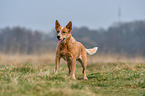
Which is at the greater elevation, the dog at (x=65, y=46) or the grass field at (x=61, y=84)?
the dog at (x=65, y=46)

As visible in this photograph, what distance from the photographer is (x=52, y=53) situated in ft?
52.2

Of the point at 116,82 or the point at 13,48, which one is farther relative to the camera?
the point at 13,48

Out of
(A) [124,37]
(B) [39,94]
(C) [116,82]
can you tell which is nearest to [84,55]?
(C) [116,82]

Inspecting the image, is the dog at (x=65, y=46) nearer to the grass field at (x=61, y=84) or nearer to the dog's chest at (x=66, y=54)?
the dog's chest at (x=66, y=54)

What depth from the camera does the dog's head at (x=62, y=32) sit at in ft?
18.9

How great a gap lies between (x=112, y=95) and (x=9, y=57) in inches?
458

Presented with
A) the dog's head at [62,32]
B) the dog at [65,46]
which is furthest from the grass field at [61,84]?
the dog's head at [62,32]

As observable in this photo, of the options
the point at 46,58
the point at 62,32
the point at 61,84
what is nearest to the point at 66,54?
the point at 62,32

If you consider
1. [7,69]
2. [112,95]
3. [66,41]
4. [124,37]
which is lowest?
[112,95]

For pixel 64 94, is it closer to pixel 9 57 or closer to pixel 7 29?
pixel 9 57

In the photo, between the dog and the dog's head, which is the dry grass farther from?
the dog's head

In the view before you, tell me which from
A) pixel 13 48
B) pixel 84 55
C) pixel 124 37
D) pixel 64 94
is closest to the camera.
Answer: pixel 64 94

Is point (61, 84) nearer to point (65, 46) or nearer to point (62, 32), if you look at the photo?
point (65, 46)

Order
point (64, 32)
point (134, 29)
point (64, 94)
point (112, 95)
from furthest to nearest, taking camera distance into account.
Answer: point (134, 29) → point (64, 32) → point (112, 95) → point (64, 94)
